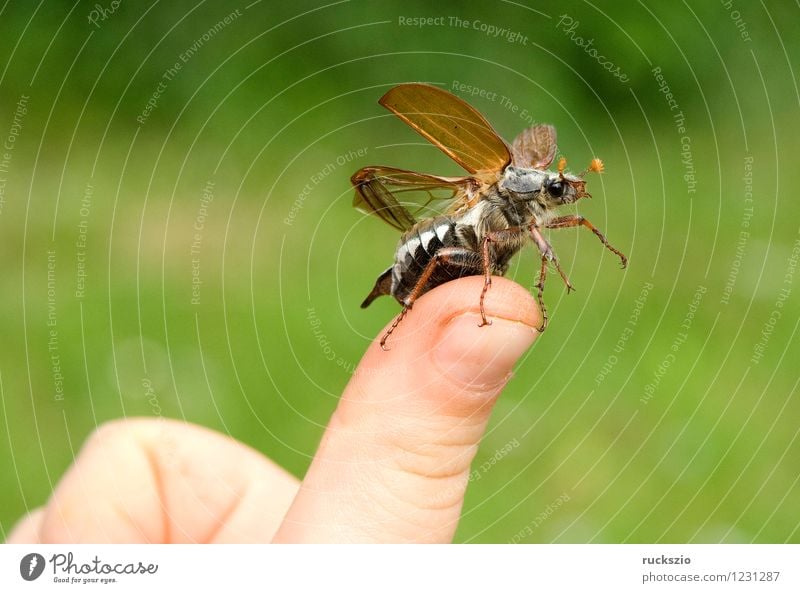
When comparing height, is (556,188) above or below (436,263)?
above

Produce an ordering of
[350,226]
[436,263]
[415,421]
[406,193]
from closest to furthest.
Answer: [415,421], [436,263], [406,193], [350,226]

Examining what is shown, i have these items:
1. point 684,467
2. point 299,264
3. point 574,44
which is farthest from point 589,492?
point 574,44

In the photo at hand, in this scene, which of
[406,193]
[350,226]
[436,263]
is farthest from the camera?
[350,226]

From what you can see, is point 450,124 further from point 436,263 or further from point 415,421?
point 415,421
